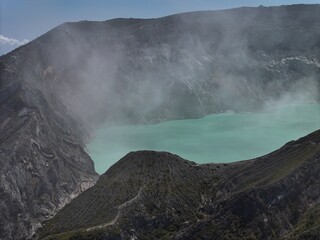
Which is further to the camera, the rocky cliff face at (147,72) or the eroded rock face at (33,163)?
the rocky cliff face at (147,72)

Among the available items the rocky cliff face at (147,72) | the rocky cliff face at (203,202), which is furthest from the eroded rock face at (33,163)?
the rocky cliff face at (203,202)

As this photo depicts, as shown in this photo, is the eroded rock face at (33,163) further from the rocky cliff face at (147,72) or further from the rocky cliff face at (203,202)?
the rocky cliff face at (203,202)

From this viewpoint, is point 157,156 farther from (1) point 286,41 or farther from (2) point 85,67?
(1) point 286,41

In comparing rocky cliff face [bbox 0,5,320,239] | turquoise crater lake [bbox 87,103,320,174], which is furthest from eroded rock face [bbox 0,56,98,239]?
turquoise crater lake [bbox 87,103,320,174]

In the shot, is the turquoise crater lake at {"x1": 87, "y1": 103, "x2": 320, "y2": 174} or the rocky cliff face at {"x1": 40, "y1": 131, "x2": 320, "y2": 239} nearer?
the rocky cliff face at {"x1": 40, "y1": 131, "x2": 320, "y2": 239}

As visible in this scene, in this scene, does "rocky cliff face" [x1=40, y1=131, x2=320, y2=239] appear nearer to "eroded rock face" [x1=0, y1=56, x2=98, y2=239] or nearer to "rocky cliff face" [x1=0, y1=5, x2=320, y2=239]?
"eroded rock face" [x1=0, y1=56, x2=98, y2=239]

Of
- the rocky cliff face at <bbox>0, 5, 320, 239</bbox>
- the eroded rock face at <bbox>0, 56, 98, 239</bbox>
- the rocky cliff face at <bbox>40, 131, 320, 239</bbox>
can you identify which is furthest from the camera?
the rocky cliff face at <bbox>0, 5, 320, 239</bbox>

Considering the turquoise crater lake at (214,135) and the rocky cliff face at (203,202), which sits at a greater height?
the turquoise crater lake at (214,135)

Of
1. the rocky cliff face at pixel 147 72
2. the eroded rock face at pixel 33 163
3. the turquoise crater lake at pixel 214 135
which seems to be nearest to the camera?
the eroded rock face at pixel 33 163
